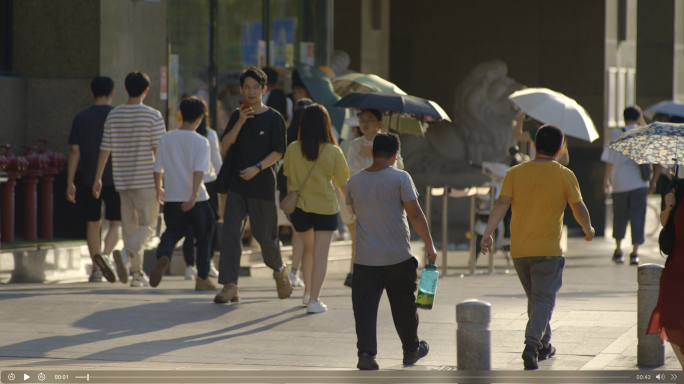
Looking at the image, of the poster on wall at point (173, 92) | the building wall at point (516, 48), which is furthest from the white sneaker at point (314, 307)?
the building wall at point (516, 48)

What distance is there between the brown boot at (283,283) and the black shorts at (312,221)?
1.65 ft

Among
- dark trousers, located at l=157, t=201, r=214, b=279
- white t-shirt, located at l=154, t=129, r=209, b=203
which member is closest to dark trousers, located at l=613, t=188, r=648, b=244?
dark trousers, located at l=157, t=201, r=214, b=279

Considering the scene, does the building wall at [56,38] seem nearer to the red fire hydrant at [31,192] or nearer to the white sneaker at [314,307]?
the red fire hydrant at [31,192]

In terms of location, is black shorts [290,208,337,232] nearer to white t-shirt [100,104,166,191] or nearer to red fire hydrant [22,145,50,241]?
white t-shirt [100,104,166,191]

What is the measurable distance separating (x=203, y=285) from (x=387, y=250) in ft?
12.0

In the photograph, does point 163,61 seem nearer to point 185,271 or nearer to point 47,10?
point 47,10

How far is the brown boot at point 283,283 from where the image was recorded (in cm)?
875

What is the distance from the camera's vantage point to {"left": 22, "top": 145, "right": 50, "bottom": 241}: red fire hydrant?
10.7 m

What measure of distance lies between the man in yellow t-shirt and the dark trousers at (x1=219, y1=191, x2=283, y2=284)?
8.07ft

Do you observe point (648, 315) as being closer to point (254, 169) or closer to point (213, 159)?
point (254, 169)

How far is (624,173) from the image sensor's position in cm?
1316

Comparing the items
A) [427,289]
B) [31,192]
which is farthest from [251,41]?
[427,289]

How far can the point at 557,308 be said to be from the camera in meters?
8.93

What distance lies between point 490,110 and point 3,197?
1092cm
